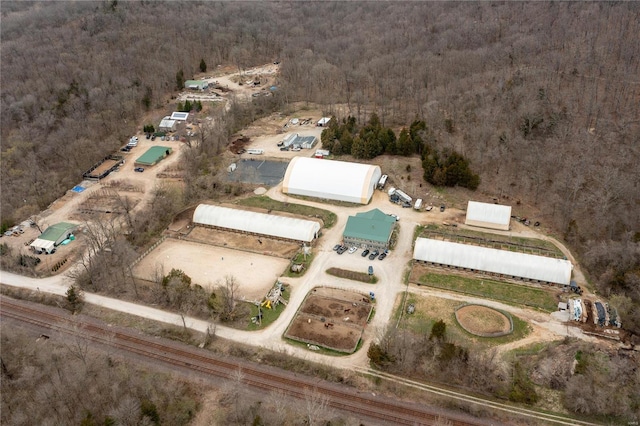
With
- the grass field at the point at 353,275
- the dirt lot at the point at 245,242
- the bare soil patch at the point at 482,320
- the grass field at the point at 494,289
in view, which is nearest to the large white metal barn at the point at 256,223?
the dirt lot at the point at 245,242

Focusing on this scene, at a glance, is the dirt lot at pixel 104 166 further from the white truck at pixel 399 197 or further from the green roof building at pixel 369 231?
the white truck at pixel 399 197

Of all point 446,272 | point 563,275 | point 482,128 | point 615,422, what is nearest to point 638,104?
point 482,128

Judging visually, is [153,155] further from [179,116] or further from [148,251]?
[148,251]

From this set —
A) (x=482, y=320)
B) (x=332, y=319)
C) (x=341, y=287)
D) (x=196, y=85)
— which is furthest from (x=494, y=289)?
(x=196, y=85)

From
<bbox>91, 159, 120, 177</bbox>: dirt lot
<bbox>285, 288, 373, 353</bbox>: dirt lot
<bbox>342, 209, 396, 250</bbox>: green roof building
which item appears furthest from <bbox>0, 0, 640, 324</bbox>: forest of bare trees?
<bbox>285, 288, 373, 353</bbox>: dirt lot

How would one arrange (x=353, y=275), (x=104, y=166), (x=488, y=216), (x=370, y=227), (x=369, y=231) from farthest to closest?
1. (x=104, y=166)
2. (x=488, y=216)
3. (x=370, y=227)
4. (x=369, y=231)
5. (x=353, y=275)

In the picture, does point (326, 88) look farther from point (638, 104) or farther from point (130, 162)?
point (638, 104)

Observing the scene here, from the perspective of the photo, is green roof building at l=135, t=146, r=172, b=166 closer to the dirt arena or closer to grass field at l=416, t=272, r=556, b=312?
the dirt arena
